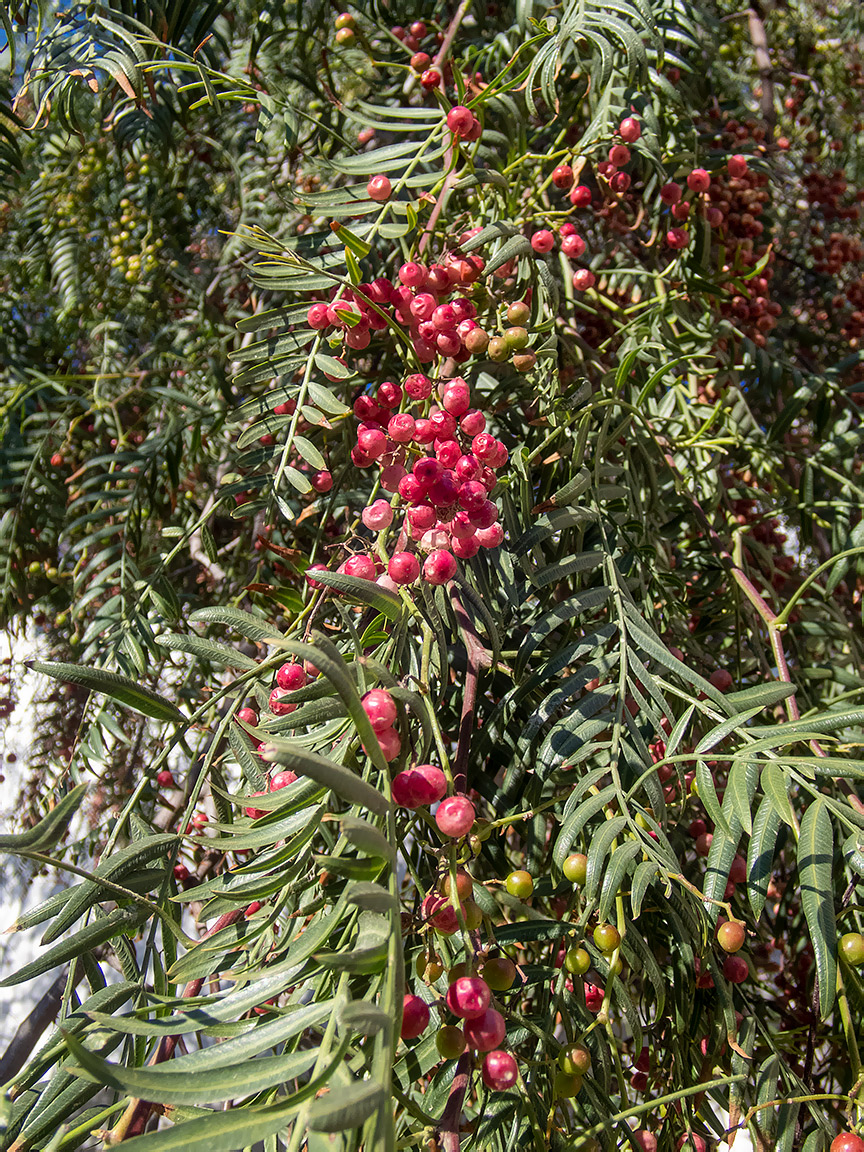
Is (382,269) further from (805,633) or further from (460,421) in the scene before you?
(805,633)

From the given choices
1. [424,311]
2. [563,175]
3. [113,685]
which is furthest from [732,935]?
[563,175]

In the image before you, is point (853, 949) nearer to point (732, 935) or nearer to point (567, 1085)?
point (732, 935)

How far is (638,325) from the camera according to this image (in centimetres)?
104

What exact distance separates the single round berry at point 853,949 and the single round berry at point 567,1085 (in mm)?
211

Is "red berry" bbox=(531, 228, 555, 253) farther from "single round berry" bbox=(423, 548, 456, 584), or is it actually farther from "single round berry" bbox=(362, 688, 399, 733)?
"single round berry" bbox=(362, 688, 399, 733)

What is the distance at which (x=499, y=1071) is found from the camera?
46 centimetres

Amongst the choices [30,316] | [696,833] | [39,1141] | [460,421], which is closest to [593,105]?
[460,421]

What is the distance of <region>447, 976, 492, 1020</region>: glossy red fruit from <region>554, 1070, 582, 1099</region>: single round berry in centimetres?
14

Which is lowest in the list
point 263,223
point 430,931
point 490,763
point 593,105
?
point 490,763

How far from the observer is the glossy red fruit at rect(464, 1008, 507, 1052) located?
424 millimetres

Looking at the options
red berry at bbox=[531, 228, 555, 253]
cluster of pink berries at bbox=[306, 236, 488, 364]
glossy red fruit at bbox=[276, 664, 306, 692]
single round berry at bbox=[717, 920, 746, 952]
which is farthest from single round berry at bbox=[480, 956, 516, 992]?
red berry at bbox=[531, 228, 555, 253]

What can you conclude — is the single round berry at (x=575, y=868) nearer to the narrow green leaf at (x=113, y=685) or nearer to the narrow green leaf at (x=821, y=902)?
the narrow green leaf at (x=821, y=902)

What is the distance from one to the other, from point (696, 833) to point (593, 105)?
87 centimetres

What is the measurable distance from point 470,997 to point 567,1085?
161 mm
